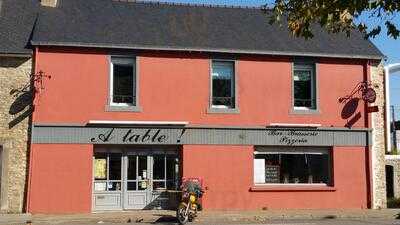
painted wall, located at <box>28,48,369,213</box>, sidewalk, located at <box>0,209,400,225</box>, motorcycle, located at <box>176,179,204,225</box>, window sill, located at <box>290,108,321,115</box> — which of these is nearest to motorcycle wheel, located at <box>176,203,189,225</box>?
motorcycle, located at <box>176,179,204,225</box>

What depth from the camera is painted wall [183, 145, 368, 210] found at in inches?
909

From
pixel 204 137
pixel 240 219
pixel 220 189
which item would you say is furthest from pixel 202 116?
pixel 240 219

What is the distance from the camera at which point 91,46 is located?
2266 centimetres

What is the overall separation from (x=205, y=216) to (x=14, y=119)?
23.9ft

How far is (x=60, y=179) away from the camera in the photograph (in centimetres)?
2197

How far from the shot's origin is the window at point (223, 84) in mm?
23734

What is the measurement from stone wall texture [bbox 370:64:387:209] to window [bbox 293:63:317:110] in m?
2.40

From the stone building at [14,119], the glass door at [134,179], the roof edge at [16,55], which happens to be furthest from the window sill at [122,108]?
the roof edge at [16,55]

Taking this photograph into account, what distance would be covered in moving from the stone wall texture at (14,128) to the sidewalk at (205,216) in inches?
41.2

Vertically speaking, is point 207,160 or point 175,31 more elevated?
point 175,31

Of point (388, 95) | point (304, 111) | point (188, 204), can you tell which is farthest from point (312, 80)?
point (188, 204)

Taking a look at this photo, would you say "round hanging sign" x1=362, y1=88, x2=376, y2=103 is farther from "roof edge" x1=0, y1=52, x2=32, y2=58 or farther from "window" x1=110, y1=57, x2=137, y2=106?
"roof edge" x1=0, y1=52, x2=32, y2=58

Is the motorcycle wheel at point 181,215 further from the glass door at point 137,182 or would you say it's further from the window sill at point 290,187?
the window sill at point 290,187

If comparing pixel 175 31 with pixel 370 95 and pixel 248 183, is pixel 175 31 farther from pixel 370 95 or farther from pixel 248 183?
pixel 370 95
